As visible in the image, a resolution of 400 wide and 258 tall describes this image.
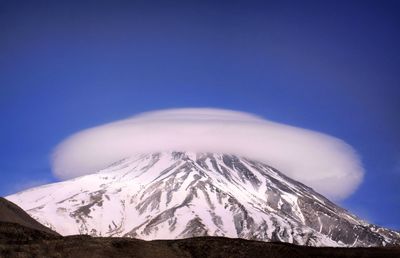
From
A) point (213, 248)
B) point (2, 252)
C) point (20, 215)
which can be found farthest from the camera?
point (20, 215)

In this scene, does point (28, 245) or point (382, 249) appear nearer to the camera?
point (28, 245)

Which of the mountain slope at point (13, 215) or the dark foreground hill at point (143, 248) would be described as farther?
the mountain slope at point (13, 215)

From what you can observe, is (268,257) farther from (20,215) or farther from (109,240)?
(20,215)

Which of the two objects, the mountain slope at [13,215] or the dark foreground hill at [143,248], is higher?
the mountain slope at [13,215]

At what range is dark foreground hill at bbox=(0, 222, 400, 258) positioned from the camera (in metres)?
68.1

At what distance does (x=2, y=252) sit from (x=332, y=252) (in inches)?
1618

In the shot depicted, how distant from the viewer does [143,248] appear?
72625 mm

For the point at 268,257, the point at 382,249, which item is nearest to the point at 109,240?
the point at 268,257

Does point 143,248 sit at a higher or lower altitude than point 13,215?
lower

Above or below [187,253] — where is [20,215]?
above

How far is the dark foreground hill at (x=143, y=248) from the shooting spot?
6812 centimetres

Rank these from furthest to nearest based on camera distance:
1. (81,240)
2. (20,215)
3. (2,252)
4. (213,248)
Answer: (20,215)
(213,248)
(81,240)
(2,252)

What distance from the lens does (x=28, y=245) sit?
68750 millimetres

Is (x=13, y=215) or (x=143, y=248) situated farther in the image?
(x=13, y=215)
